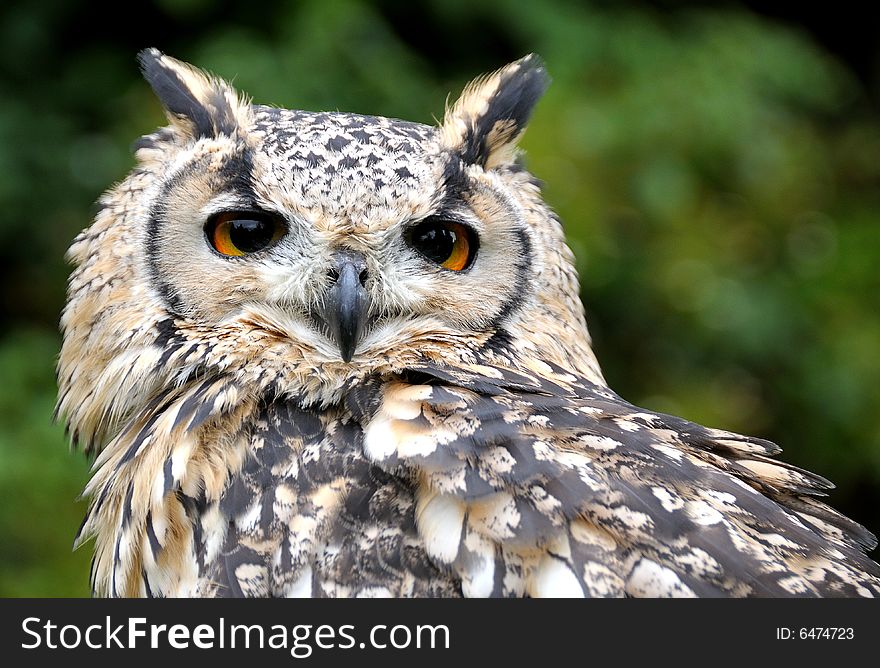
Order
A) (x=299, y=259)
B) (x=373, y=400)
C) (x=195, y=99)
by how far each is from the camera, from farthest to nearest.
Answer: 1. (x=195, y=99)
2. (x=299, y=259)
3. (x=373, y=400)

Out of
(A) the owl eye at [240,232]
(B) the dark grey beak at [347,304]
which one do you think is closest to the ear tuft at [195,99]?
(A) the owl eye at [240,232]

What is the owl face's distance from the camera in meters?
1.53

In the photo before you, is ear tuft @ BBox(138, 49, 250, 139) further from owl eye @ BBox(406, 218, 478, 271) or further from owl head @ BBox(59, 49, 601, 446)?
owl eye @ BBox(406, 218, 478, 271)

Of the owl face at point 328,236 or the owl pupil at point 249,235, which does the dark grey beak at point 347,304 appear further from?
the owl pupil at point 249,235

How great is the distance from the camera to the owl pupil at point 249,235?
1579 mm

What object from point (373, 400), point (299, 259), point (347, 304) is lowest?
point (373, 400)

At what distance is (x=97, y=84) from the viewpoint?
141 inches

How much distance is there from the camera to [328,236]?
60.9 inches

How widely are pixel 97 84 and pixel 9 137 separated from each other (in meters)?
0.40

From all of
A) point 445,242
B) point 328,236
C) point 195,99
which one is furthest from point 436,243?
point 195,99

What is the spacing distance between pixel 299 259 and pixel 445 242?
0.80 feet

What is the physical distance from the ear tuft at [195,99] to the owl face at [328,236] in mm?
38

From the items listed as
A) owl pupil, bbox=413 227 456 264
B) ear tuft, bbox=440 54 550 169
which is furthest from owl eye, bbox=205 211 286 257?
ear tuft, bbox=440 54 550 169

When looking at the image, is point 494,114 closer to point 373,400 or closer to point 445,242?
point 445,242
